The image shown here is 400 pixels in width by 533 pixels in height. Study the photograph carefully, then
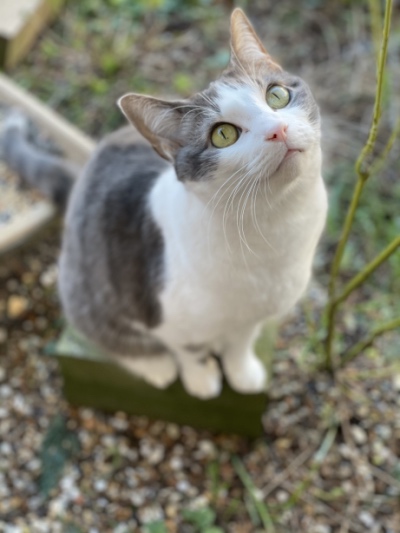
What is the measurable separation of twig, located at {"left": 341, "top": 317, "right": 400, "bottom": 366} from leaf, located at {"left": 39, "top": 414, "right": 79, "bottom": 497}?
64cm

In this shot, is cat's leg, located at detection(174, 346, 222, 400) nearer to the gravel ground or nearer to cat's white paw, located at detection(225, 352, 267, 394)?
cat's white paw, located at detection(225, 352, 267, 394)

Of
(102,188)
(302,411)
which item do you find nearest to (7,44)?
(102,188)

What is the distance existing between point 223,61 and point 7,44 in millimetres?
685

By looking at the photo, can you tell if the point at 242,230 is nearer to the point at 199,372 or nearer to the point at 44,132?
the point at 199,372

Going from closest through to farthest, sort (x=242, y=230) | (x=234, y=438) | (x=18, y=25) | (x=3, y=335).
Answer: (x=242, y=230) < (x=234, y=438) < (x=3, y=335) < (x=18, y=25)

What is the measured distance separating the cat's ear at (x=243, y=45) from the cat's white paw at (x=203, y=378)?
60 cm

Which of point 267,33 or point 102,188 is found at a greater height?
point 102,188

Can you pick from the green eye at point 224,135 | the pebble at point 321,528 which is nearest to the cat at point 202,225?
the green eye at point 224,135

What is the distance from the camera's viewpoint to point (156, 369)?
1341 millimetres

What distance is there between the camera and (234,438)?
1.48m

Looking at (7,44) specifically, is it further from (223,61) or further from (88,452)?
(88,452)

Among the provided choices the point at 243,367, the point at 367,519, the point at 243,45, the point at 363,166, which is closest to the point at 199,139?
the point at 243,45

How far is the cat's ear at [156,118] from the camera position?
2.73ft

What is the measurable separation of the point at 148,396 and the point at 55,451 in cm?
25
